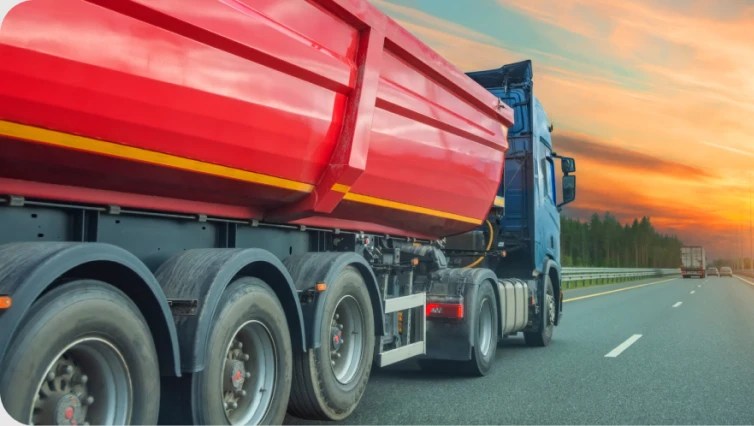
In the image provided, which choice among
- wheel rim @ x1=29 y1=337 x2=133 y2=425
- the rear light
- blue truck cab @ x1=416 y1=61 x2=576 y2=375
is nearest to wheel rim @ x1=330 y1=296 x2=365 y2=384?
the rear light

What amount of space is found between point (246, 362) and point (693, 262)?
76.7 metres

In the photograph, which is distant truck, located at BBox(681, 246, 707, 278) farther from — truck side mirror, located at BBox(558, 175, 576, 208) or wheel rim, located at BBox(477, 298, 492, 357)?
wheel rim, located at BBox(477, 298, 492, 357)

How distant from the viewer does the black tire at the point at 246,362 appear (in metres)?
4.23

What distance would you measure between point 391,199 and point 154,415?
3.57 meters

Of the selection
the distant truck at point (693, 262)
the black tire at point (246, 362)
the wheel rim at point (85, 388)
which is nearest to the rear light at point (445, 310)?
the black tire at point (246, 362)

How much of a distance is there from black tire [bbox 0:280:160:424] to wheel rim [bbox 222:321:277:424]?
89cm

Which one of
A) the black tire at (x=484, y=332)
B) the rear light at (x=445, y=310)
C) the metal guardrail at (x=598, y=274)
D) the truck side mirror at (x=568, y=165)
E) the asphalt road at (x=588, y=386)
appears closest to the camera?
the asphalt road at (x=588, y=386)

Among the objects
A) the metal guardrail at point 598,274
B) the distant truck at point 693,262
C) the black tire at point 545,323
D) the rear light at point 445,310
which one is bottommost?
the black tire at point 545,323

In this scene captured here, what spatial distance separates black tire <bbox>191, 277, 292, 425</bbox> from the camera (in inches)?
166

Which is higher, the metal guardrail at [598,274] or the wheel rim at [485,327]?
the metal guardrail at [598,274]

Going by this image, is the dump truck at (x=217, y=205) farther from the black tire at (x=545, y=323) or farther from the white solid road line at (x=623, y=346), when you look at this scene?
the black tire at (x=545, y=323)

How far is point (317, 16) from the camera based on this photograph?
5289mm

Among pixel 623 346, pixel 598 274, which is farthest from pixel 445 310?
pixel 598 274

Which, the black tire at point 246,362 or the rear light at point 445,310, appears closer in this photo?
the black tire at point 246,362
